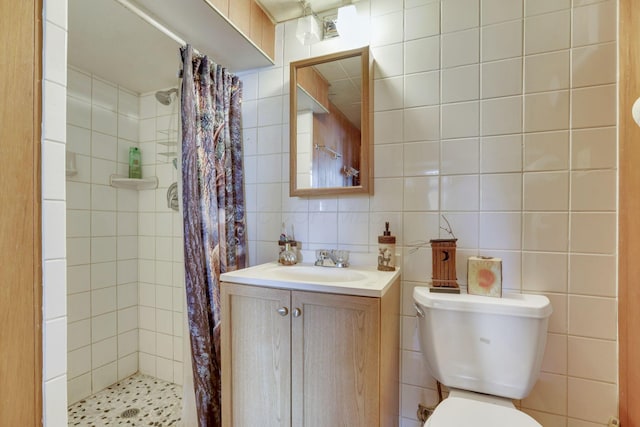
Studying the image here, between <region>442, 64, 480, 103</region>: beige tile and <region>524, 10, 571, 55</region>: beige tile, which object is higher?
<region>524, 10, 571, 55</region>: beige tile

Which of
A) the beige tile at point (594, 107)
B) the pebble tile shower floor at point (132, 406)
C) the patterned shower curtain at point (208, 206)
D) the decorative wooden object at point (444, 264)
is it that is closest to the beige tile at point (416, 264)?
the decorative wooden object at point (444, 264)

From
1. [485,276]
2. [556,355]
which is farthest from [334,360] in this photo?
[556,355]

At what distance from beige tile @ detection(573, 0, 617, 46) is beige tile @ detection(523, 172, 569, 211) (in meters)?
0.52

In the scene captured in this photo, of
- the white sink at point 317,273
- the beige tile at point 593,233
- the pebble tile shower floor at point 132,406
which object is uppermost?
the beige tile at point 593,233

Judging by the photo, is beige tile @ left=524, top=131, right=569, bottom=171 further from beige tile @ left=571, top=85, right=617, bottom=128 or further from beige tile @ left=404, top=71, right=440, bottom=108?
beige tile @ left=404, top=71, right=440, bottom=108

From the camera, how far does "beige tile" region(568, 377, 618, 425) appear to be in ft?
3.52

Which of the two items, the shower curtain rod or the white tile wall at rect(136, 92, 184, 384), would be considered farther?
the white tile wall at rect(136, 92, 184, 384)

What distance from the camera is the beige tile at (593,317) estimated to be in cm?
107

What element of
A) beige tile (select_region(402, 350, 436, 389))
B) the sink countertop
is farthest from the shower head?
beige tile (select_region(402, 350, 436, 389))

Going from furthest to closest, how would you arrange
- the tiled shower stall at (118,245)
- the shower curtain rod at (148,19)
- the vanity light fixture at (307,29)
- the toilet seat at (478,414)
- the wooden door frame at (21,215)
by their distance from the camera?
the tiled shower stall at (118,245), the vanity light fixture at (307,29), the shower curtain rod at (148,19), the toilet seat at (478,414), the wooden door frame at (21,215)

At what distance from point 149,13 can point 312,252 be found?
4.13 ft

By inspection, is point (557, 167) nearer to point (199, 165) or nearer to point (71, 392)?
point (199, 165)

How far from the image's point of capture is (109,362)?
1917mm

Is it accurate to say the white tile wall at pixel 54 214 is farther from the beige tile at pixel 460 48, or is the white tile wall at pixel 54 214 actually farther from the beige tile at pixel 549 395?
the beige tile at pixel 549 395
